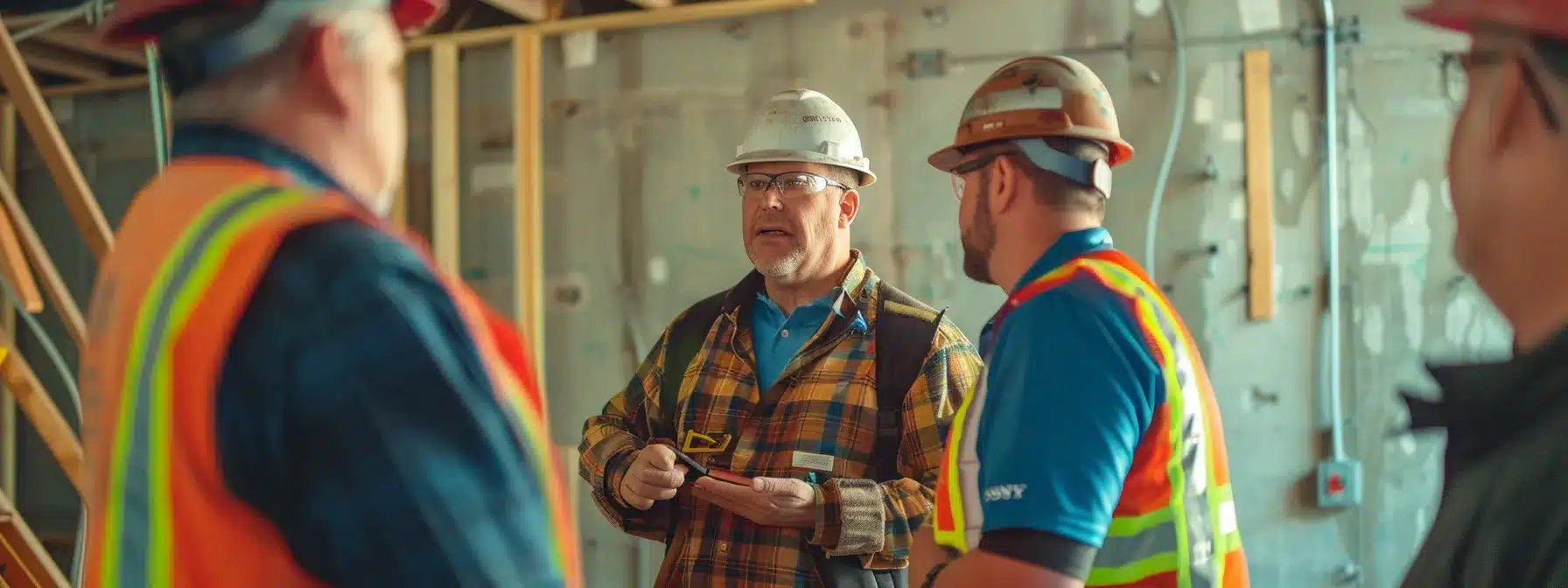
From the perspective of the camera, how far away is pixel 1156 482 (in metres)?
1.59

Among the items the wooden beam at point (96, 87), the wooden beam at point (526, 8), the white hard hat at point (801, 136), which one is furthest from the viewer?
the wooden beam at point (96, 87)

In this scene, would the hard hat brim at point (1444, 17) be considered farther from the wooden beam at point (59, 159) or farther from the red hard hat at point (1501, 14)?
the wooden beam at point (59, 159)

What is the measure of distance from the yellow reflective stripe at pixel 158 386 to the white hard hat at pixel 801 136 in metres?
2.02

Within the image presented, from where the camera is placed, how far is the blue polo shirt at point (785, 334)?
288cm

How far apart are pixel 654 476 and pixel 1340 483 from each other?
2.72 metres

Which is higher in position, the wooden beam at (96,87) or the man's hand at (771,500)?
the wooden beam at (96,87)

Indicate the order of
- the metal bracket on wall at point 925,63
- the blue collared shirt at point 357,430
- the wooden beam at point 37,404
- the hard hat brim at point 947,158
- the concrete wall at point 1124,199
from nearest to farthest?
the blue collared shirt at point 357,430
the hard hat brim at point 947,158
the wooden beam at point 37,404
the concrete wall at point 1124,199
the metal bracket on wall at point 925,63

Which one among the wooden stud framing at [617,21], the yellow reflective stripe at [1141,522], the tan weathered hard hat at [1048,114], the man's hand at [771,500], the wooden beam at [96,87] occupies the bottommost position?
the man's hand at [771,500]

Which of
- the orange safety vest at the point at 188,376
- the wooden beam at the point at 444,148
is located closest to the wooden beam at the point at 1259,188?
the wooden beam at the point at 444,148

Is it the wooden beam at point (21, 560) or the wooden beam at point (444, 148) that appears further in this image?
the wooden beam at point (444, 148)

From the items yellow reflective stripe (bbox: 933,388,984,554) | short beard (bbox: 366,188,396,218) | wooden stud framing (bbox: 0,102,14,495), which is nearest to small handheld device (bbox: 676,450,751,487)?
yellow reflective stripe (bbox: 933,388,984,554)

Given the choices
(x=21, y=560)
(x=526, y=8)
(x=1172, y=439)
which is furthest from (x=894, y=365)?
(x=21, y=560)

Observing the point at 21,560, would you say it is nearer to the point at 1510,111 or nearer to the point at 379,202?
the point at 379,202

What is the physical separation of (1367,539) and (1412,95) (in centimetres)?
159
